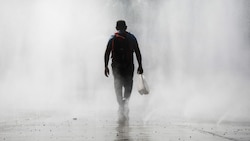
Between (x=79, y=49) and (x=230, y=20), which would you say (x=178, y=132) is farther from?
(x=79, y=49)

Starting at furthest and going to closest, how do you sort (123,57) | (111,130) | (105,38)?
(105,38) < (123,57) < (111,130)

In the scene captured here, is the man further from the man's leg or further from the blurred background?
the blurred background

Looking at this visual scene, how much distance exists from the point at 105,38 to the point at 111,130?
3287cm

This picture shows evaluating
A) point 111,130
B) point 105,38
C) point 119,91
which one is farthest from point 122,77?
point 105,38

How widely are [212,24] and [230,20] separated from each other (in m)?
1.54

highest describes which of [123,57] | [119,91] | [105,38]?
[105,38]

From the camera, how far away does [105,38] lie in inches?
1586

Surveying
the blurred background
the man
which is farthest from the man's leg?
the blurred background

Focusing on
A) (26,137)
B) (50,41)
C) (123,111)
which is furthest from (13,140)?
(50,41)

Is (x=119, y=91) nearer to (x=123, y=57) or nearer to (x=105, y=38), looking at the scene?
(x=123, y=57)

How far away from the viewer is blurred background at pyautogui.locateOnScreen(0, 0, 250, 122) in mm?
28828

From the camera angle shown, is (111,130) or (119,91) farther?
(119,91)

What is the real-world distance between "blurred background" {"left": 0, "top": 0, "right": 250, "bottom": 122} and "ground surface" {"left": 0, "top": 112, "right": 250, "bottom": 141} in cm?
1387

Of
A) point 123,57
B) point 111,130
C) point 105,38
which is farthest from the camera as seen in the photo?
point 105,38
